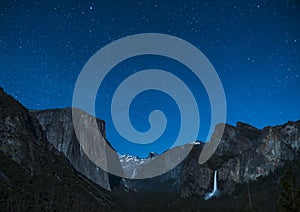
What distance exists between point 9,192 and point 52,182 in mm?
45581

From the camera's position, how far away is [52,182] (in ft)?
649

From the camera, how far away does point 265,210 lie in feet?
527

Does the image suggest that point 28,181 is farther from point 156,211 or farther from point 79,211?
point 156,211

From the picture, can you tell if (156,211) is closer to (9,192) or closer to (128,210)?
(128,210)

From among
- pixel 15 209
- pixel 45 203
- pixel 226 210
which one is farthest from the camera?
pixel 226 210

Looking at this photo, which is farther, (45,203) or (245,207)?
(45,203)

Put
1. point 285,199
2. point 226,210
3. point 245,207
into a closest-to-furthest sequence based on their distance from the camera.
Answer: point 245,207 < point 285,199 < point 226,210

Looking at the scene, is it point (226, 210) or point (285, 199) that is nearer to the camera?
point (285, 199)

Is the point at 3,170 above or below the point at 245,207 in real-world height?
above

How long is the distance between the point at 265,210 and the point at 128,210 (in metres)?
83.1

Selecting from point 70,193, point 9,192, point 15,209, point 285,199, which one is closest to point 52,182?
point 70,193

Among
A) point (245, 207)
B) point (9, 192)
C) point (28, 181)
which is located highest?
point (28, 181)

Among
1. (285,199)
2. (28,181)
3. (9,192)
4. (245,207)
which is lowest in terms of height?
(245,207)

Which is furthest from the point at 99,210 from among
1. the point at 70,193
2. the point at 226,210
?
the point at 226,210
